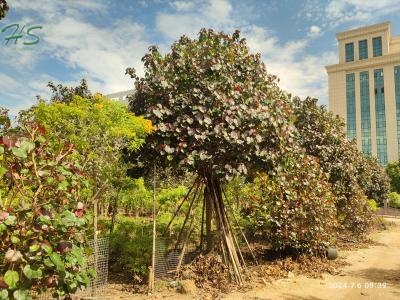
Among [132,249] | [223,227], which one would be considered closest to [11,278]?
[132,249]

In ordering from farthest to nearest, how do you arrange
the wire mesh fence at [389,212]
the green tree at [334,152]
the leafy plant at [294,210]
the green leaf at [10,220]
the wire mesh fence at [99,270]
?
the wire mesh fence at [389,212], the green tree at [334,152], the leafy plant at [294,210], the wire mesh fence at [99,270], the green leaf at [10,220]

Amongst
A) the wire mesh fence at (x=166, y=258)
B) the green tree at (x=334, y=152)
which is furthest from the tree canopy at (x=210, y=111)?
the green tree at (x=334, y=152)

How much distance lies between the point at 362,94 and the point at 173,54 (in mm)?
79755

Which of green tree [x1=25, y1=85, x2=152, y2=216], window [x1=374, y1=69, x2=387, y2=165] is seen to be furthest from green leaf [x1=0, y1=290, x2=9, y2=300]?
window [x1=374, y1=69, x2=387, y2=165]

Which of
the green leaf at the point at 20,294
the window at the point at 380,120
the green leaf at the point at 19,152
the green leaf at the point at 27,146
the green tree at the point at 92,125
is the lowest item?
the green leaf at the point at 20,294

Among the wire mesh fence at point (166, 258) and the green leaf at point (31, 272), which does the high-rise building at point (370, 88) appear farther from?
the green leaf at point (31, 272)

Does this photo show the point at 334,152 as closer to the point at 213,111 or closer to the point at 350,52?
the point at 213,111

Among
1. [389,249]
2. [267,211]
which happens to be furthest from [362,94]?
[267,211]

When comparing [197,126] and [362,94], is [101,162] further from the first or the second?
[362,94]

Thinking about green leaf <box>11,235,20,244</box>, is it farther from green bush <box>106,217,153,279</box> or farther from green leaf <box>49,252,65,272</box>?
green bush <box>106,217,153,279</box>

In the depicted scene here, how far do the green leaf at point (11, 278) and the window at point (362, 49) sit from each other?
89.8m

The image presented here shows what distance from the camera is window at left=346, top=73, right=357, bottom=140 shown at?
79000mm

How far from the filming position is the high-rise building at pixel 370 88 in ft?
249

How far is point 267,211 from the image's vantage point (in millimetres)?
11461
